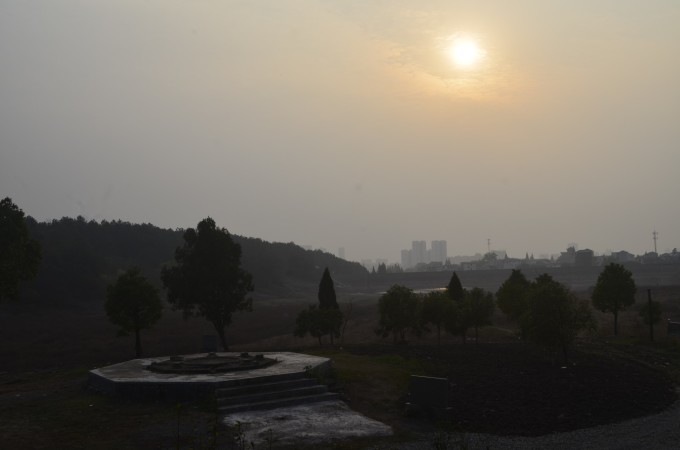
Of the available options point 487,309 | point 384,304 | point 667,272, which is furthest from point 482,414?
point 667,272

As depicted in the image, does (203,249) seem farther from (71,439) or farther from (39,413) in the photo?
(71,439)

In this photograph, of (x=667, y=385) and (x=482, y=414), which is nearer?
(x=482, y=414)

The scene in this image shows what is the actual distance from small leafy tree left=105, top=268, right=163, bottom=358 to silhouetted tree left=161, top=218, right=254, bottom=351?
3.43 meters

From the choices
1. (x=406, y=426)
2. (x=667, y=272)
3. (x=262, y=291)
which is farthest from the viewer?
(x=667, y=272)

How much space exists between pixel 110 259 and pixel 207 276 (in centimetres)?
7776

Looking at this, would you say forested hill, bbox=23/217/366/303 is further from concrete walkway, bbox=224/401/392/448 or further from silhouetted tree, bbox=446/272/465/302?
concrete walkway, bbox=224/401/392/448

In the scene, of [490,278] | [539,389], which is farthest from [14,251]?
[490,278]

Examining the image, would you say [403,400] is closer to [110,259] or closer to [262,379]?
[262,379]

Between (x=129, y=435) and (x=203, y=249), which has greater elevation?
(x=203, y=249)

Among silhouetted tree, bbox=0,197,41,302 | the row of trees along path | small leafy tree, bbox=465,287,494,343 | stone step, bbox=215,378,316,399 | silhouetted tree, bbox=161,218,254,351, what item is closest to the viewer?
stone step, bbox=215,378,316,399

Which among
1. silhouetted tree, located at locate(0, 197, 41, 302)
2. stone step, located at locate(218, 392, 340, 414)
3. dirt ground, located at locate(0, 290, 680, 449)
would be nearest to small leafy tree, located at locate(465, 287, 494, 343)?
dirt ground, located at locate(0, 290, 680, 449)

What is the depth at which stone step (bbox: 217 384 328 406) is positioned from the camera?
18.4 meters

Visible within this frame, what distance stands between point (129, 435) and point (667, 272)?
494 feet

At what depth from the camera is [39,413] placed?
1856 centimetres
